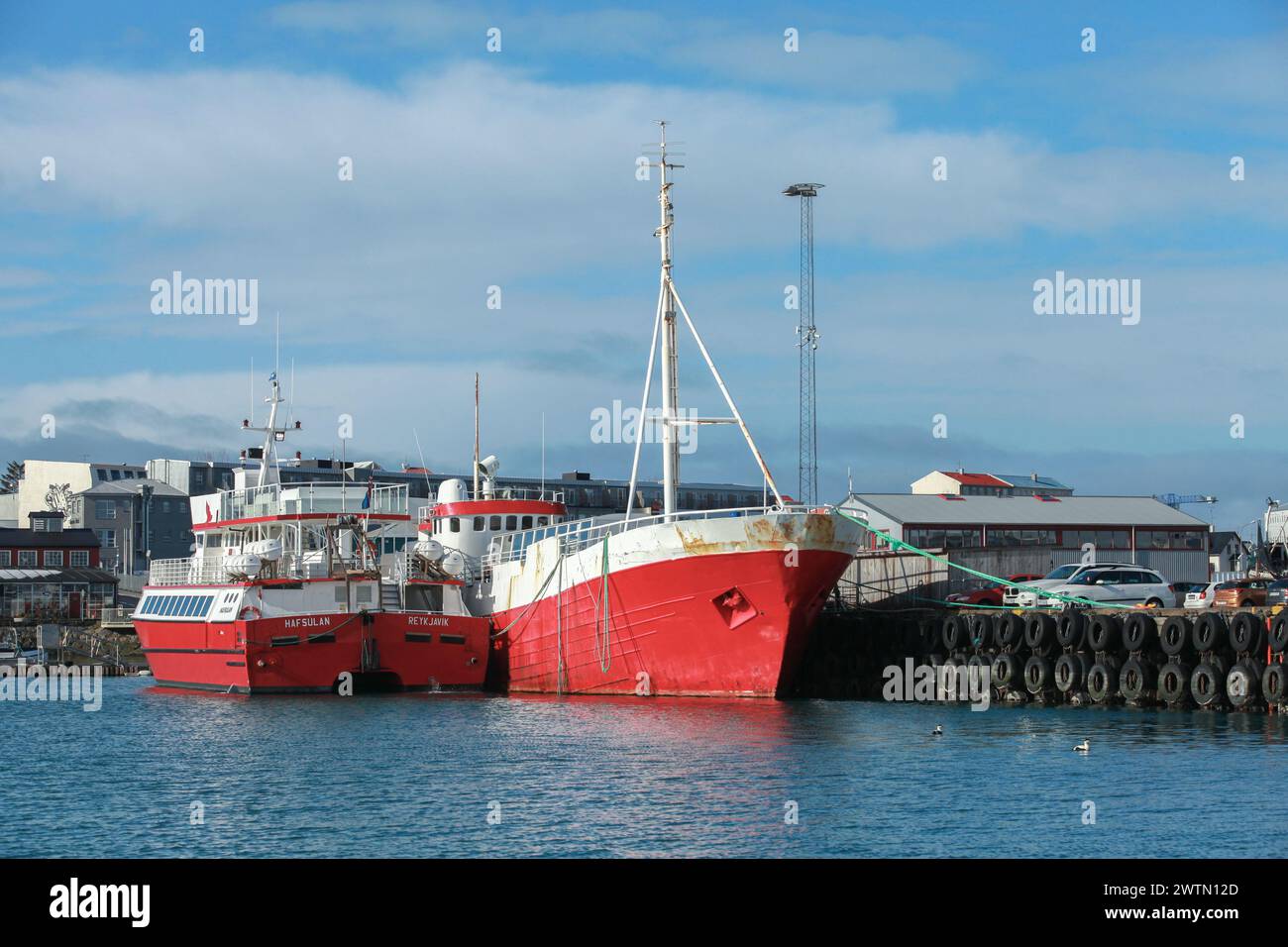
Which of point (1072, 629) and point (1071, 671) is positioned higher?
point (1072, 629)

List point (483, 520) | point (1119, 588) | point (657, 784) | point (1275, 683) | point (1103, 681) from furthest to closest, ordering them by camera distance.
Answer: point (483, 520), point (1119, 588), point (1103, 681), point (1275, 683), point (657, 784)

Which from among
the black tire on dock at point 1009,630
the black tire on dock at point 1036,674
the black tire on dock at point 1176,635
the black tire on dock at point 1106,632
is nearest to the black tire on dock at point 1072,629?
the black tire on dock at point 1106,632

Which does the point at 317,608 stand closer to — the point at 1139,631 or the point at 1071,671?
the point at 1071,671

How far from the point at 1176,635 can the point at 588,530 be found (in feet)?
59.8

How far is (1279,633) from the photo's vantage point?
1421 inches

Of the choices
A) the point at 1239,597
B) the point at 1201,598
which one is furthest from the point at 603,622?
the point at 1201,598

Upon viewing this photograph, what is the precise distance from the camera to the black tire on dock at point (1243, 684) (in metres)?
36.6

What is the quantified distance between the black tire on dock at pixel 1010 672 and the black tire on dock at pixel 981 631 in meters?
1.43

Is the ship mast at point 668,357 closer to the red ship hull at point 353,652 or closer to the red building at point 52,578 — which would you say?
the red ship hull at point 353,652

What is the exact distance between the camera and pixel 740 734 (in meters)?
35.9

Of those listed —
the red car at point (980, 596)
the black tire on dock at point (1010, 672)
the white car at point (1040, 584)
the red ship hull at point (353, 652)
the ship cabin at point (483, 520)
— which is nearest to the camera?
the black tire on dock at point (1010, 672)
